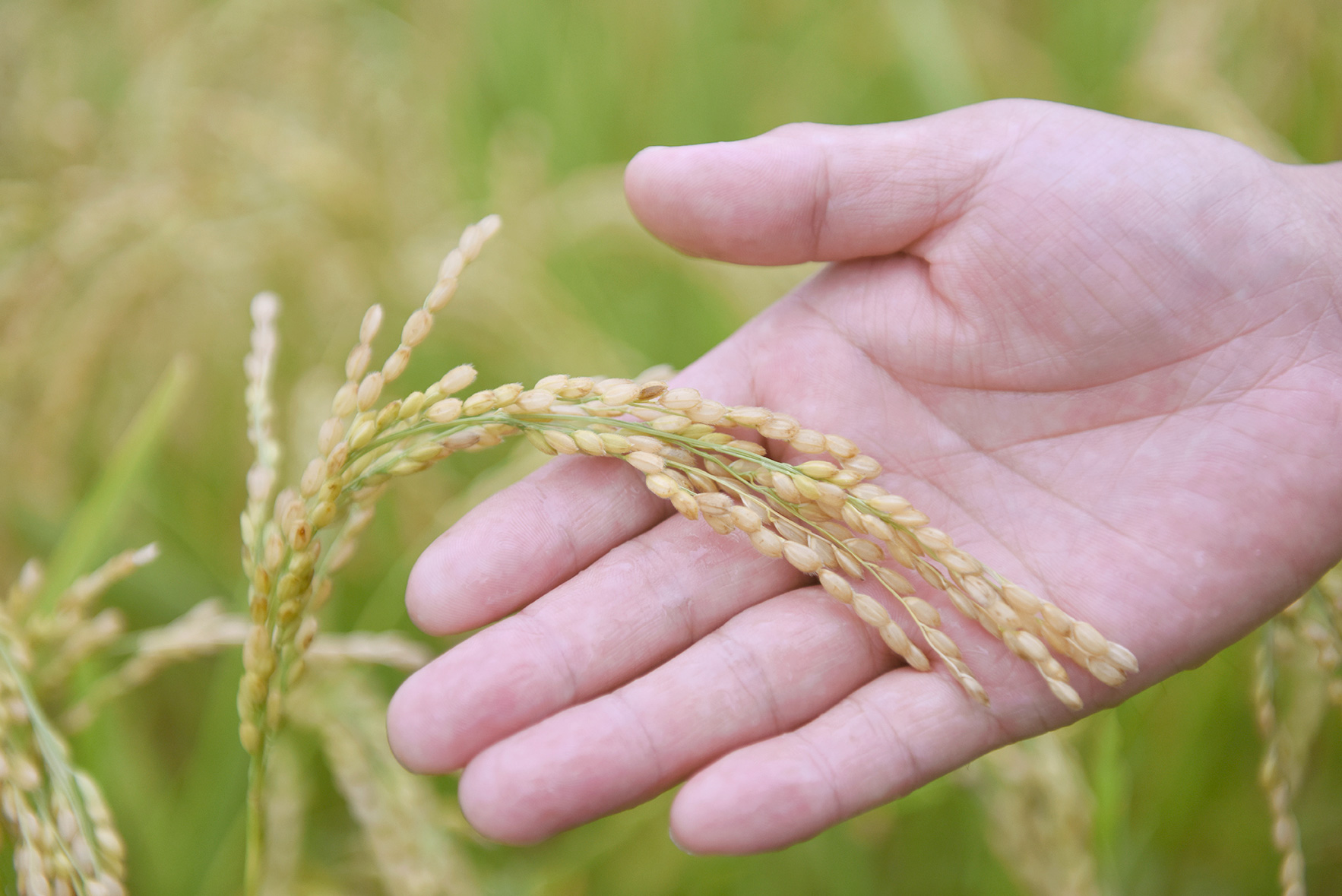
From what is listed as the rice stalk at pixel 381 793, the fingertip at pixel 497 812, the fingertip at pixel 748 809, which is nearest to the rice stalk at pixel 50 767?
the rice stalk at pixel 381 793

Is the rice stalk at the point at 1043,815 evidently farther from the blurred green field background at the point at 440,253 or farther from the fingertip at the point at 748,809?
the fingertip at the point at 748,809

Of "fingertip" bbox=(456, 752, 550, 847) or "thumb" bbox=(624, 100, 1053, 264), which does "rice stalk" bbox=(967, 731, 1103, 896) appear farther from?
"thumb" bbox=(624, 100, 1053, 264)

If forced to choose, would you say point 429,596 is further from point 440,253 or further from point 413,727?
point 440,253

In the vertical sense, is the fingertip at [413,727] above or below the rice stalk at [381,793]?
above

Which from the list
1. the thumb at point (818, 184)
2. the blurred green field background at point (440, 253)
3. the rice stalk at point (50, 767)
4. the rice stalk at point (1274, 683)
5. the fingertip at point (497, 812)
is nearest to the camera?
the rice stalk at point (50, 767)

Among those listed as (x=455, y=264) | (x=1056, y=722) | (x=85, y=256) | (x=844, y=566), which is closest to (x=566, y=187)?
(x=85, y=256)

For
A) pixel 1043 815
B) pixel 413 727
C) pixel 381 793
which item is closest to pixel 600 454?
pixel 413 727

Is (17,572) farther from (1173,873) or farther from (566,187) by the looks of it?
(1173,873)

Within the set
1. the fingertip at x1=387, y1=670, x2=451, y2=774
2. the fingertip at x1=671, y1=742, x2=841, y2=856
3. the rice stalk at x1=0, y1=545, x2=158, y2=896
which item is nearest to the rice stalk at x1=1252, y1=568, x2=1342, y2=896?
the fingertip at x1=671, y1=742, x2=841, y2=856
